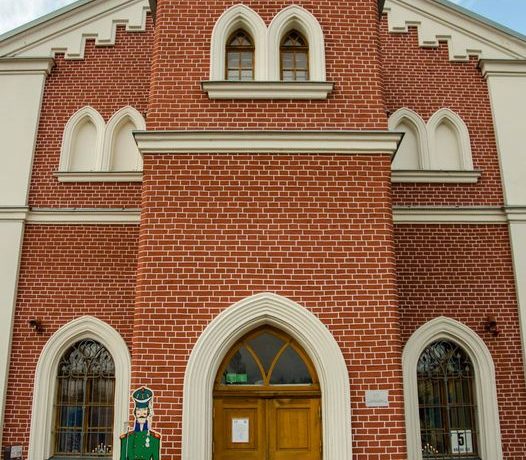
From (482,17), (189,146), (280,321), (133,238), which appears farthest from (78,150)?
(482,17)

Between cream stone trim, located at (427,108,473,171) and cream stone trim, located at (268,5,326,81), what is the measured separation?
130 inches

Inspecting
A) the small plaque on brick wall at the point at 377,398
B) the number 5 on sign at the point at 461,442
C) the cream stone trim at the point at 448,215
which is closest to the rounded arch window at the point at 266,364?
the small plaque on brick wall at the point at 377,398

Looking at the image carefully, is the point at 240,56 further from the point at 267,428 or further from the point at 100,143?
the point at 267,428

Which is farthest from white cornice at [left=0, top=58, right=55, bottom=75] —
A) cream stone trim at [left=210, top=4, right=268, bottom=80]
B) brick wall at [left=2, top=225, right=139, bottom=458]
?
Answer: cream stone trim at [left=210, top=4, right=268, bottom=80]

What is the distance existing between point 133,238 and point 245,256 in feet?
10.7

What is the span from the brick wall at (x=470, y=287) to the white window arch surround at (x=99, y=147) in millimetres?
5035

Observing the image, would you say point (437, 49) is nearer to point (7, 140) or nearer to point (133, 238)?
point (133, 238)

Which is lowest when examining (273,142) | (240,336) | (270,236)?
(240,336)

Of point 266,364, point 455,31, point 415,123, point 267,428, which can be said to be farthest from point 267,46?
point 267,428

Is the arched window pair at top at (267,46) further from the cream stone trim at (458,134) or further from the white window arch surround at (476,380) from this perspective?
the white window arch surround at (476,380)

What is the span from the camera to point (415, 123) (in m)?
11.5

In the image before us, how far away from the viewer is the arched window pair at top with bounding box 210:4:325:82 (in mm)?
9133

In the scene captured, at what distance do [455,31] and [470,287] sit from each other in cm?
512

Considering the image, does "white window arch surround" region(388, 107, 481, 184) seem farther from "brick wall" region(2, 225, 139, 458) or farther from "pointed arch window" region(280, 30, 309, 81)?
"brick wall" region(2, 225, 139, 458)
